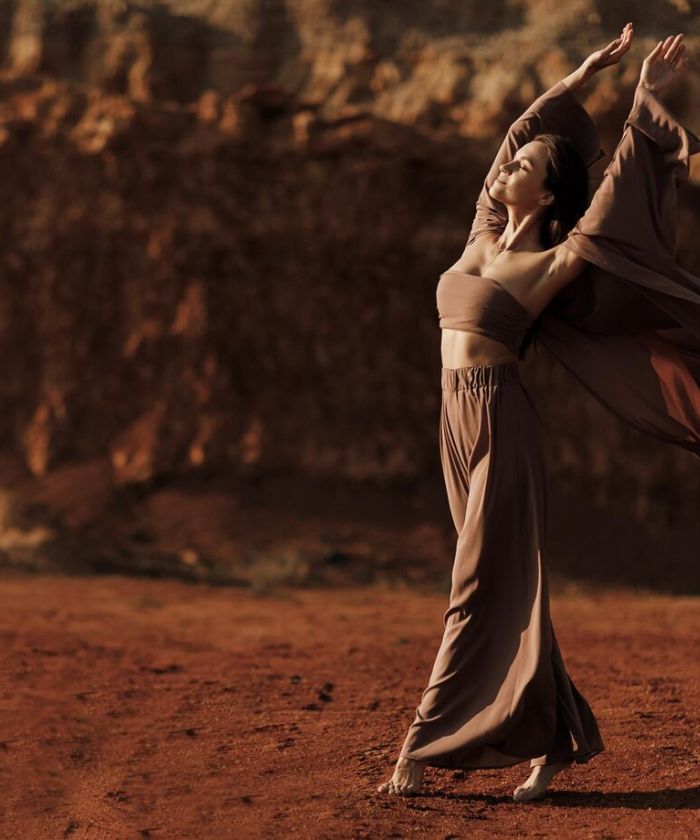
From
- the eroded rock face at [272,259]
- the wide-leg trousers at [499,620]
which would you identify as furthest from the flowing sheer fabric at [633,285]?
the eroded rock face at [272,259]

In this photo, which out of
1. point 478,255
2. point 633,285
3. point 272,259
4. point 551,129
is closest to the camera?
point 633,285

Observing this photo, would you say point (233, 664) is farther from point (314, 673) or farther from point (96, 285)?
point (96, 285)

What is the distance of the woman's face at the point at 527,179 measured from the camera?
455 centimetres

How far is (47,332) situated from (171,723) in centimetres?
945

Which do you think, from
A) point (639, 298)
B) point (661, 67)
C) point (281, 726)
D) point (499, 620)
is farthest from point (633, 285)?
point (281, 726)

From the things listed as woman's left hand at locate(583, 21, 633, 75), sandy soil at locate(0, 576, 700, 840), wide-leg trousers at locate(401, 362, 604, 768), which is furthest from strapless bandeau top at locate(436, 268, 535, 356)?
sandy soil at locate(0, 576, 700, 840)

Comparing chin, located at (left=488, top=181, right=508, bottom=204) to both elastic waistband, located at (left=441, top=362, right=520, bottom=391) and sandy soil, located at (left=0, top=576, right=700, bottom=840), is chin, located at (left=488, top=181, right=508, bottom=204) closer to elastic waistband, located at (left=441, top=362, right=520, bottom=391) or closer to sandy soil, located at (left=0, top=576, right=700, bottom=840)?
elastic waistband, located at (left=441, top=362, right=520, bottom=391)

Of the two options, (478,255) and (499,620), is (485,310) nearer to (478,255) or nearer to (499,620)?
(478,255)

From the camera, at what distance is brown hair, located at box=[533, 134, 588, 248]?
457 cm

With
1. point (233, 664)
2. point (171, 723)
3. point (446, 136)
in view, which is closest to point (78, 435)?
point (446, 136)

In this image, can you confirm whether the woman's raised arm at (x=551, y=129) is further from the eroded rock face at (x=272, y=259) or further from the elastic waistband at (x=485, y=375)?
the eroded rock face at (x=272, y=259)

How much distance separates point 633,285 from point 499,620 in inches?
50.6

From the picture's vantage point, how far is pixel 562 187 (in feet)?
15.0

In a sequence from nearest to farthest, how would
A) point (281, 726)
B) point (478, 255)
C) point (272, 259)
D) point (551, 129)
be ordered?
point (478, 255) < point (551, 129) < point (281, 726) < point (272, 259)
